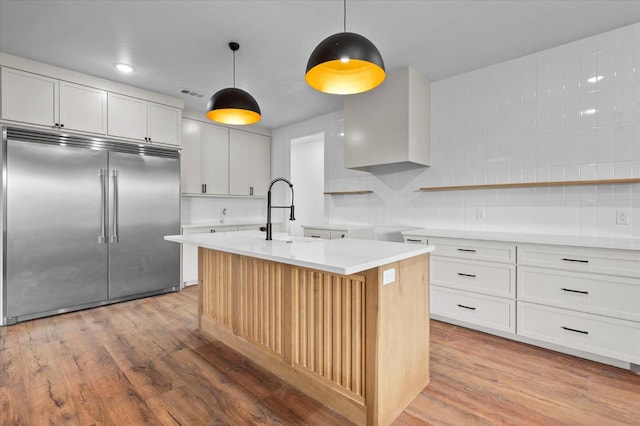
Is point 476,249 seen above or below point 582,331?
above

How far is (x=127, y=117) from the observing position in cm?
383

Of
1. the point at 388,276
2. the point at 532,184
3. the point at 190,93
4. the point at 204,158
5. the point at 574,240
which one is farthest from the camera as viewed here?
the point at 204,158

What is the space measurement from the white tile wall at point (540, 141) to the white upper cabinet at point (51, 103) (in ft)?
11.8

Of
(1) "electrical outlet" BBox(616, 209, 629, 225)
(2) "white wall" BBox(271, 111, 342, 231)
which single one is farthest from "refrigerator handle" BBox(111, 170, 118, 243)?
(1) "electrical outlet" BBox(616, 209, 629, 225)

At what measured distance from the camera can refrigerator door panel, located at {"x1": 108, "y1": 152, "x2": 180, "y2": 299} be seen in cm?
372

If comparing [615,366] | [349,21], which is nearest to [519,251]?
[615,366]

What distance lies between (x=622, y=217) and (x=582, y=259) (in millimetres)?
688

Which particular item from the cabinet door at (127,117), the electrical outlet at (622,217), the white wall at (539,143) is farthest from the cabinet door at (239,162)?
the electrical outlet at (622,217)

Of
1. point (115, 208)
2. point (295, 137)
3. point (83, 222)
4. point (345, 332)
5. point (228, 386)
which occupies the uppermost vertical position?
point (295, 137)

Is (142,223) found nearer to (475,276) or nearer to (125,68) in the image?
(125,68)

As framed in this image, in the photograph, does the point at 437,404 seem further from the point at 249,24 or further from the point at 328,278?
the point at 249,24

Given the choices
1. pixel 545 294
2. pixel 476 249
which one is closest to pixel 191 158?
pixel 476 249

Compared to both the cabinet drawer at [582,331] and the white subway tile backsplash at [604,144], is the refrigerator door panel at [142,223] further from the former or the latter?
the white subway tile backsplash at [604,144]

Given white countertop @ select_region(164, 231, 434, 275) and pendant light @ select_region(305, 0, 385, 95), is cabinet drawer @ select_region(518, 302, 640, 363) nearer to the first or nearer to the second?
white countertop @ select_region(164, 231, 434, 275)
